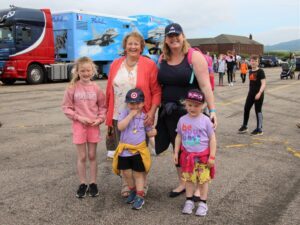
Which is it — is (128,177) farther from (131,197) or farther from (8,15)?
(8,15)

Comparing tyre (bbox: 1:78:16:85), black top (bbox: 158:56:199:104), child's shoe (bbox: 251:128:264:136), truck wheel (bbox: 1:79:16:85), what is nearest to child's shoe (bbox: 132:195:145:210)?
black top (bbox: 158:56:199:104)

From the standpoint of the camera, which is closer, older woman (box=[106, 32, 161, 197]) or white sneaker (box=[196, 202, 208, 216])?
white sneaker (box=[196, 202, 208, 216])

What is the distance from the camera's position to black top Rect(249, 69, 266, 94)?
8.05 metres

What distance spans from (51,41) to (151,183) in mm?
17513

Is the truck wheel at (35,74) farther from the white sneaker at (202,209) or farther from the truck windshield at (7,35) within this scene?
the white sneaker at (202,209)

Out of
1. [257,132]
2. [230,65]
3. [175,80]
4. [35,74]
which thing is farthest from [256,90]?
[35,74]

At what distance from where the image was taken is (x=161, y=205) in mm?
4223

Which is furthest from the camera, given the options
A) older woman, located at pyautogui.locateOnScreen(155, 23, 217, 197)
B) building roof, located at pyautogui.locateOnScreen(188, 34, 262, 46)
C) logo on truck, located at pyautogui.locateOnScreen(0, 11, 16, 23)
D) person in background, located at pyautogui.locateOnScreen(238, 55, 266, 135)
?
building roof, located at pyautogui.locateOnScreen(188, 34, 262, 46)

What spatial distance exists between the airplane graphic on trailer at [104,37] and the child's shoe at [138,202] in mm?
20043

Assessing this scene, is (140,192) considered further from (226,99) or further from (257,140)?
(226,99)

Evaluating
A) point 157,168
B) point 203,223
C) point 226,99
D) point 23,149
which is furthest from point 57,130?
point 226,99

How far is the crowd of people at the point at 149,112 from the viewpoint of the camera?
3.93 meters

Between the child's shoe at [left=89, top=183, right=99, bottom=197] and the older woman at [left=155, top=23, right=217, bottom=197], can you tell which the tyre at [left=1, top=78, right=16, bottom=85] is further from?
the older woman at [left=155, top=23, right=217, bottom=197]

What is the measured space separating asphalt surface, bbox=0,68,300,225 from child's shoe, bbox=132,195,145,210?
0.06 metres
